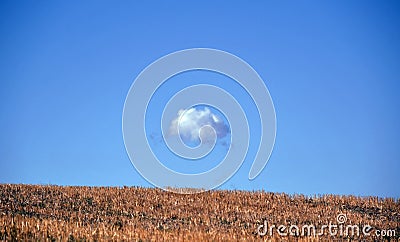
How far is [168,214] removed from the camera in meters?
25.1

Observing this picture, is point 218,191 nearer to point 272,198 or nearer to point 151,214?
point 272,198

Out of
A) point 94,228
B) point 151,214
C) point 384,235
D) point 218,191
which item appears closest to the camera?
point 94,228

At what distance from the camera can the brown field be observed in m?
19.6

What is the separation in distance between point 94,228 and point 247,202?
367 inches

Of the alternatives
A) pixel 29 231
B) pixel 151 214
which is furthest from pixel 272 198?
pixel 29 231

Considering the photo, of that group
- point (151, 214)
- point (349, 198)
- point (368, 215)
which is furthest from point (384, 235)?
point (151, 214)

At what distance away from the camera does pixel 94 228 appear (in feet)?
66.9

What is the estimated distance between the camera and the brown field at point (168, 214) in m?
19.6

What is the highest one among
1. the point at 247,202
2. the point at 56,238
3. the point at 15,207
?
the point at 247,202

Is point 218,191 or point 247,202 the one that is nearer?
point 247,202

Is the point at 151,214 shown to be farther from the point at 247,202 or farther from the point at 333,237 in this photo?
the point at 333,237

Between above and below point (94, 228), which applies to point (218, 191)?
above

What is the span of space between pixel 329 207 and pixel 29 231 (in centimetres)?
1328

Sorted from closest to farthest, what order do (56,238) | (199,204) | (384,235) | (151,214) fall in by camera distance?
(56,238) < (384,235) < (151,214) < (199,204)
